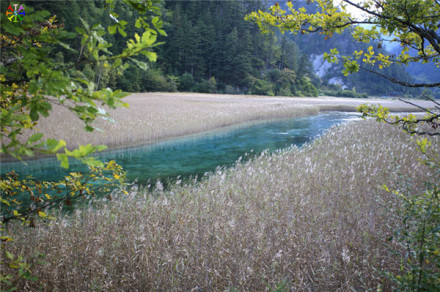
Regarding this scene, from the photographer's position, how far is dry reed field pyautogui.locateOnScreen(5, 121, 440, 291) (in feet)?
10.1

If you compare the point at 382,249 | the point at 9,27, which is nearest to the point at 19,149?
the point at 9,27

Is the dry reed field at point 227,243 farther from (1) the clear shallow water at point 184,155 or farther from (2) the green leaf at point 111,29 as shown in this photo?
(1) the clear shallow water at point 184,155

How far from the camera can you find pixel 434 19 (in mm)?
2859

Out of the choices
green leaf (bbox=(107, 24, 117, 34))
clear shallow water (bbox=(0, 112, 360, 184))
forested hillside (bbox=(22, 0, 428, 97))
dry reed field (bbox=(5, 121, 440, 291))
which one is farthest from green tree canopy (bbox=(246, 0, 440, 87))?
forested hillside (bbox=(22, 0, 428, 97))

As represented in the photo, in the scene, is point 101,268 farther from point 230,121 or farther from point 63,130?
point 230,121

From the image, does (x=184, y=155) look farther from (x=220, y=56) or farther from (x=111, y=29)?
(x=220, y=56)

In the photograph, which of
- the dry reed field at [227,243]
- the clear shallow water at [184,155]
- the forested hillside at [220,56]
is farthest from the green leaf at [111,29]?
the forested hillside at [220,56]

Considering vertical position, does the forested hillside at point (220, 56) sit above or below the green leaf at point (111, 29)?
above

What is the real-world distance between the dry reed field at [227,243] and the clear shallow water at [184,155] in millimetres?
3447

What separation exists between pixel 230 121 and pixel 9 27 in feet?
68.6

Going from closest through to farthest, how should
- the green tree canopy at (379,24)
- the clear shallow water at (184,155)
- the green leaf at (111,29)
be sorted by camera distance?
the green leaf at (111,29) → the green tree canopy at (379,24) → the clear shallow water at (184,155)

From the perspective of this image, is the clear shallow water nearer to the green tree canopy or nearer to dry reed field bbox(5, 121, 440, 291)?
dry reed field bbox(5, 121, 440, 291)

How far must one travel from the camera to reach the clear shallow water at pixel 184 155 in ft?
31.0

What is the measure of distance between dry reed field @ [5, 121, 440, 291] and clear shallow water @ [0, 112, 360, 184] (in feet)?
11.3
